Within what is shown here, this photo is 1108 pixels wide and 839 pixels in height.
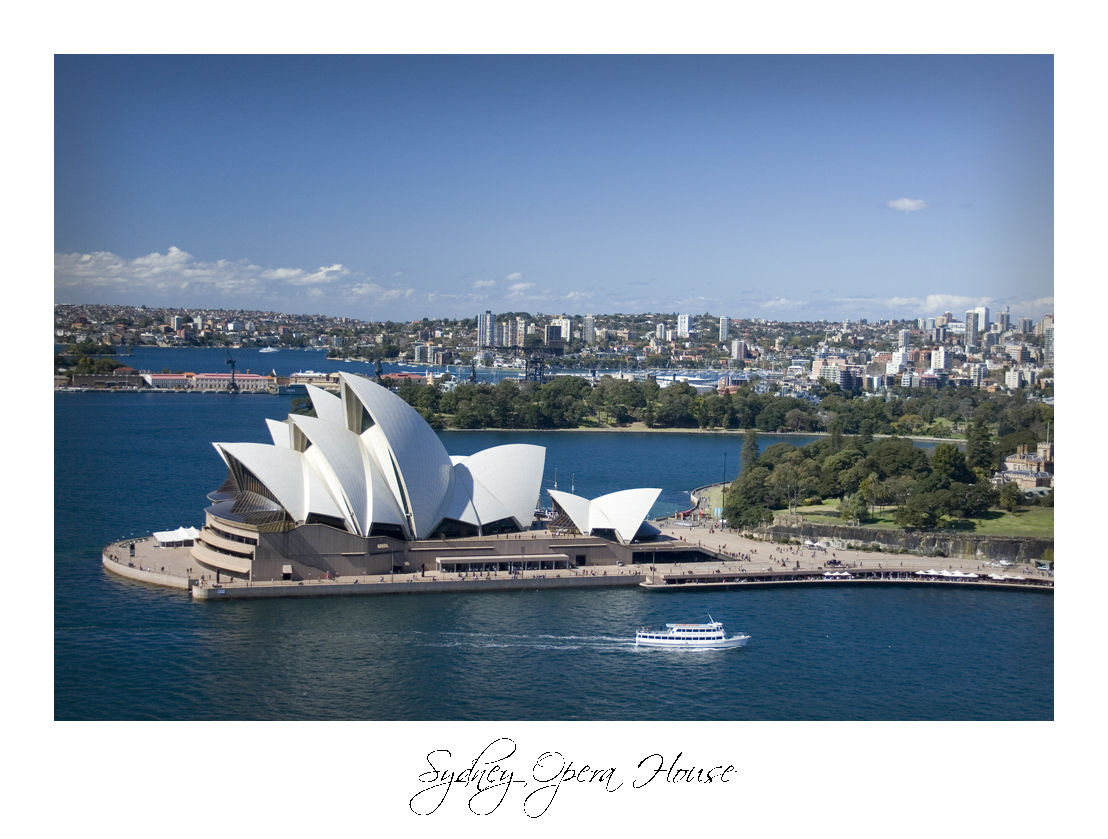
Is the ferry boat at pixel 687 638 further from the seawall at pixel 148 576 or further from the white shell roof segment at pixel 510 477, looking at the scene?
the seawall at pixel 148 576

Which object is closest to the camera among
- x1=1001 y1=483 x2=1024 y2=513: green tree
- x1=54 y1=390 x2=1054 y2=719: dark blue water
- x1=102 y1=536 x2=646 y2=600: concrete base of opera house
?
x1=54 y1=390 x2=1054 y2=719: dark blue water

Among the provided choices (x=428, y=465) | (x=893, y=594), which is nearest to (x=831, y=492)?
(x=893, y=594)

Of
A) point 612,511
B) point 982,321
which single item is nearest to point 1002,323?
point 982,321

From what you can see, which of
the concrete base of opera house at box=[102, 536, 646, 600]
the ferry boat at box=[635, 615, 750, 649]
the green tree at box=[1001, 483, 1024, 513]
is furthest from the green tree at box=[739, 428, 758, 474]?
the ferry boat at box=[635, 615, 750, 649]

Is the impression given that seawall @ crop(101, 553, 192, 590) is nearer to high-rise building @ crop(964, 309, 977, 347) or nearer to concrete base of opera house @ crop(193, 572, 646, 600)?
concrete base of opera house @ crop(193, 572, 646, 600)

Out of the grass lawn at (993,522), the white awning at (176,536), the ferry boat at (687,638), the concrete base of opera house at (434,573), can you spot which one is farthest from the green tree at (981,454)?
the white awning at (176,536)

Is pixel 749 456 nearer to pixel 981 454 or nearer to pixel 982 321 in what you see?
pixel 981 454

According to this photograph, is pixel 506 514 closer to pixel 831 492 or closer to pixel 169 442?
pixel 831 492
